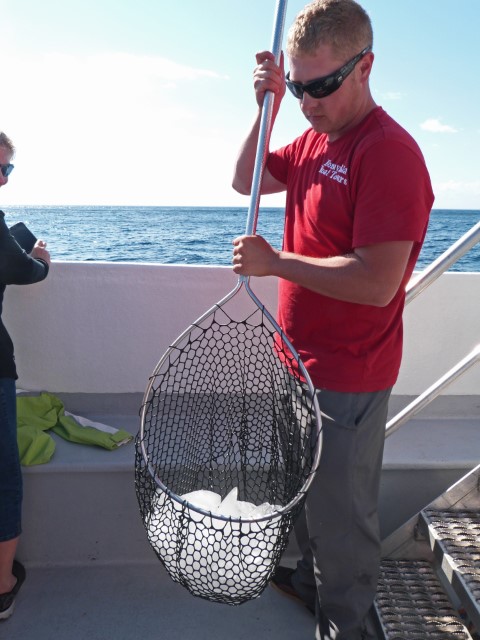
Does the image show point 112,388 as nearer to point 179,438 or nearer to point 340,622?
point 179,438

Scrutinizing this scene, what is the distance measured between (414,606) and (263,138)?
1598mm

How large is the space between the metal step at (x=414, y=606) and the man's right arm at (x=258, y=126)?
4.71 feet

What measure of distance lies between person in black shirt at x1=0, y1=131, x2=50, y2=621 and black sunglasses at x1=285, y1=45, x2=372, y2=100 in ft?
3.43

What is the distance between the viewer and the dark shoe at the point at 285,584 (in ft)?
7.09

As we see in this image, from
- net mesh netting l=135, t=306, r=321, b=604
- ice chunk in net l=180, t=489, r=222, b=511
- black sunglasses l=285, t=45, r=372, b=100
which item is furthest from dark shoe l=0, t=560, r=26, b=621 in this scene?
black sunglasses l=285, t=45, r=372, b=100

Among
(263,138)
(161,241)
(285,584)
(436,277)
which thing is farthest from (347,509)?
(161,241)

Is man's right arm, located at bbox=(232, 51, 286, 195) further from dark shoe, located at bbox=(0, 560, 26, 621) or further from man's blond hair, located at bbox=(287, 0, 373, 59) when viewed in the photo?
dark shoe, located at bbox=(0, 560, 26, 621)

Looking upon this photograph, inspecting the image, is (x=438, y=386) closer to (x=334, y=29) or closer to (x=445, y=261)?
(x=445, y=261)

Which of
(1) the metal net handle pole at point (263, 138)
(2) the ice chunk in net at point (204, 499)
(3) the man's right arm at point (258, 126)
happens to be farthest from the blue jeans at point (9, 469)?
(3) the man's right arm at point (258, 126)

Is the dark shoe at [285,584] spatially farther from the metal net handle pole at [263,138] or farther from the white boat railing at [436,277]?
the metal net handle pole at [263,138]

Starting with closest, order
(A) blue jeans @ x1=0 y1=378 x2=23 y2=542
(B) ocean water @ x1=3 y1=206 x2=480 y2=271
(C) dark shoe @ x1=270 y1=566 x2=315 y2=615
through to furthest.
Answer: (A) blue jeans @ x1=0 y1=378 x2=23 y2=542
(C) dark shoe @ x1=270 y1=566 x2=315 y2=615
(B) ocean water @ x1=3 y1=206 x2=480 y2=271

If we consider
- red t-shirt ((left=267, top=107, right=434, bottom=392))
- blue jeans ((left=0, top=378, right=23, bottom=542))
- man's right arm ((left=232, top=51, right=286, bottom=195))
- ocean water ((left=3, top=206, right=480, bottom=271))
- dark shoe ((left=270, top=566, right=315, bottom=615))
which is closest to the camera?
red t-shirt ((left=267, top=107, right=434, bottom=392))

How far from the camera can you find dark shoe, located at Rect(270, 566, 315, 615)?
2160 mm

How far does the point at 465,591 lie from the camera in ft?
5.78
